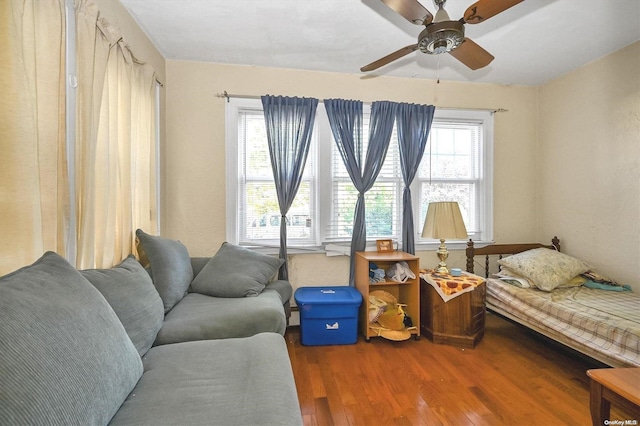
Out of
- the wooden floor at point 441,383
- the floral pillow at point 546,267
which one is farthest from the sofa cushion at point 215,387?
the floral pillow at point 546,267

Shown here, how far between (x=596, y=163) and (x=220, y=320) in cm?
360

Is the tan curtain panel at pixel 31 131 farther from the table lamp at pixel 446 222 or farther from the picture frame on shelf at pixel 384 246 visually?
the table lamp at pixel 446 222

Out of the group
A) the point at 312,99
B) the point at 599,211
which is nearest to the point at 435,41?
the point at 312,99

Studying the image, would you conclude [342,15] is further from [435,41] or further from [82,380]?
[82,380]

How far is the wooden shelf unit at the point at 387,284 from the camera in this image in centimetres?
262

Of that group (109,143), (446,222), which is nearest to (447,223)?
(446,222)

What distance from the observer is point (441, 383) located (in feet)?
6.49

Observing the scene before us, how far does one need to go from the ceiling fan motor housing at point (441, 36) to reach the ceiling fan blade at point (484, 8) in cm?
6

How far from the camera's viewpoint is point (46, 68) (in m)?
1.21

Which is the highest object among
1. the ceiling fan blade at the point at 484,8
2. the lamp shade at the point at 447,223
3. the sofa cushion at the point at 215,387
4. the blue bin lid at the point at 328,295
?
the ceiling fan blade at the point at 484,8

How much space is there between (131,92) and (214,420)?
206 cm

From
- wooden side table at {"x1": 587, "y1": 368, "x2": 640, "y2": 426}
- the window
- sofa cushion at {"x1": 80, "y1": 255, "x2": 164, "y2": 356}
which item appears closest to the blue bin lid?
the window

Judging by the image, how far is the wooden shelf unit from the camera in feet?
8.61

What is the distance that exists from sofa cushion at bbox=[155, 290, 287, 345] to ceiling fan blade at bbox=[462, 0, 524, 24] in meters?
2.01
